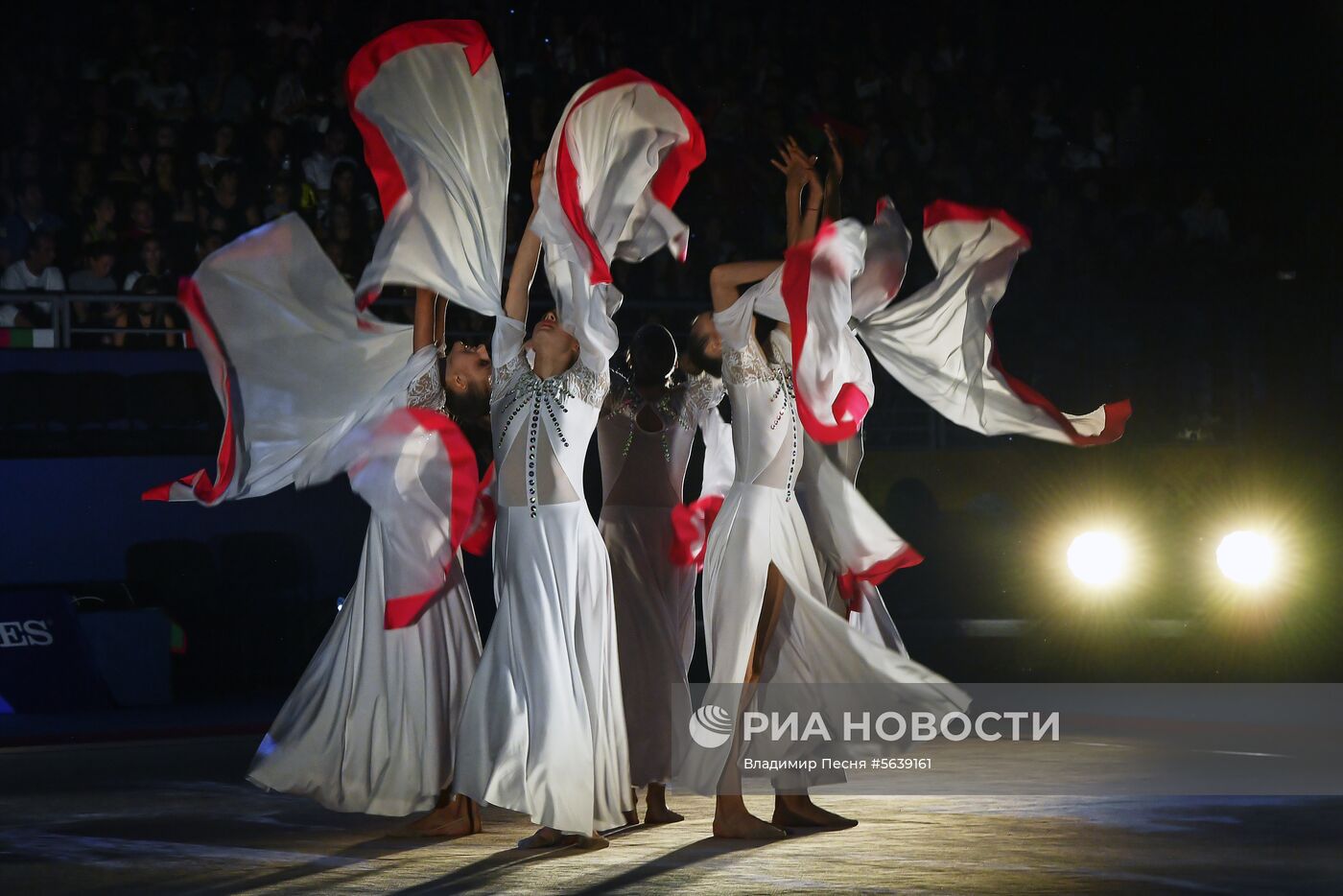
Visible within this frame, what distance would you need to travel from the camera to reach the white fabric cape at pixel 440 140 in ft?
20.2

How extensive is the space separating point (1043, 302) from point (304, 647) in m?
5.32

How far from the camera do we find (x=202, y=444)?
440 inches

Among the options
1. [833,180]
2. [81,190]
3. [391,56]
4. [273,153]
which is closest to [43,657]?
[81,190]

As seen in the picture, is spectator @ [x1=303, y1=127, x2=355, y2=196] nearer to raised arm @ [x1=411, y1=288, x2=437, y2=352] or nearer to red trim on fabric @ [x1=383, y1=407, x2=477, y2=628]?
raised arm @ [x1=411, y1=288, x2=437, y2=352]

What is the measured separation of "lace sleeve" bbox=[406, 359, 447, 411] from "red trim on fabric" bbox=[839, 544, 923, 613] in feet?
5.25

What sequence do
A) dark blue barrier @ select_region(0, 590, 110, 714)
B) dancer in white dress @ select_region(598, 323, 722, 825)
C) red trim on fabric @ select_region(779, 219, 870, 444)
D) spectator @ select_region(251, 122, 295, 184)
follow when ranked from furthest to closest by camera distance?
1. spectator @ select_region(251, 122, 295, 184)
2. dark blue barrier @ select_region(0, 590, 110, 714)
3. dancer in white dress @ select_region(598, 323, 722, 825)
4. red trim on fabric @ select_region(779, 219, 870, 444)

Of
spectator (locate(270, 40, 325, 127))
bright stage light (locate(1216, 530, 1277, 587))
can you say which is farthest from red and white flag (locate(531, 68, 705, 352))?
spectator (locate(270, 40, 325, 127))

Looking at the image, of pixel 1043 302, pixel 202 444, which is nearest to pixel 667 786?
pixel 202 444

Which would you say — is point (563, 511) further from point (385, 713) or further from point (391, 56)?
point (391, 56)

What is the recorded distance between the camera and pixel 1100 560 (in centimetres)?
1054

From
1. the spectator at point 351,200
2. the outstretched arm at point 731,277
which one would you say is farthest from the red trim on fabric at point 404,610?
the spectator at point 351,200

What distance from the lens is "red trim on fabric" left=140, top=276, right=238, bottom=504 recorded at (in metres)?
6.50

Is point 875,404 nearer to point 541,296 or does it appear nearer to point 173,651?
point 541,296

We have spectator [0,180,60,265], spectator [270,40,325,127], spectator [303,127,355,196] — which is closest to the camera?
spectator [0,180,60,265]
